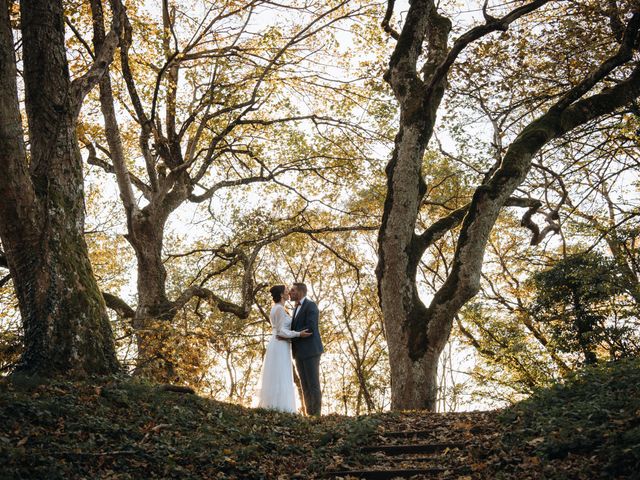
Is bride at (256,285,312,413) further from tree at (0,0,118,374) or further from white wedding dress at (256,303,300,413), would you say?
tree at (0,0,118,374)

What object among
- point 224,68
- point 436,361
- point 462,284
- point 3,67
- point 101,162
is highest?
point 224,68

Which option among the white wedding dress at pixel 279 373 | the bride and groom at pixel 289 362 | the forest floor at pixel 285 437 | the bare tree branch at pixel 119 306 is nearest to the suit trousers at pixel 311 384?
the bride and groom at pixel 289 362

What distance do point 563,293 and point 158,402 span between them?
1019 cm

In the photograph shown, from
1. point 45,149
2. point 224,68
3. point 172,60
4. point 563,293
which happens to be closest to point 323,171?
point 224,68

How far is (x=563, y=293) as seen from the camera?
44.8ft

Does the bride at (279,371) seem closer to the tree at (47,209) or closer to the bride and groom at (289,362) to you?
the bride and groom at (289,362)

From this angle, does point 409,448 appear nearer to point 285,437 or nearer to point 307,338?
point 285,437

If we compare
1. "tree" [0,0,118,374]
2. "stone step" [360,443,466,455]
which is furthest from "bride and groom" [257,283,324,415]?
"stone step" [360,443,466,455]

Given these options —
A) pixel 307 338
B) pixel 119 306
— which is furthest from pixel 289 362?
pixel 119 306

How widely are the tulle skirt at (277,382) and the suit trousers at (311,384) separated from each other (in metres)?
0.23

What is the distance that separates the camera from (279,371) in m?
10.1

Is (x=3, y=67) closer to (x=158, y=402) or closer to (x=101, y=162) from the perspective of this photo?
(x=158, y=402)

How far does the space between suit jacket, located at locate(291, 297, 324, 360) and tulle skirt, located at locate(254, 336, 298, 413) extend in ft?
0.72

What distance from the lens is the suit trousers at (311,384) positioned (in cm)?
1005
